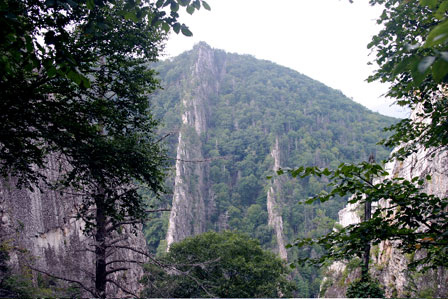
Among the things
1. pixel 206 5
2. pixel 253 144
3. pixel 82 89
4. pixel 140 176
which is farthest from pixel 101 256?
pixel 253 144

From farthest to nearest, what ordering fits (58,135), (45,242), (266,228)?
(266,228) < (45,242) < (58,135)

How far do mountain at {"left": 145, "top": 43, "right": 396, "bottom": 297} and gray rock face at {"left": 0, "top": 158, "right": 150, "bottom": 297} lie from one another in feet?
112

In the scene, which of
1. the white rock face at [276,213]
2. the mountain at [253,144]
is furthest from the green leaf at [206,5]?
the white rock face at [276,213]

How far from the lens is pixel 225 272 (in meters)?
13.6

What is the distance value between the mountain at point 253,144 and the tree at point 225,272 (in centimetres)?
2787

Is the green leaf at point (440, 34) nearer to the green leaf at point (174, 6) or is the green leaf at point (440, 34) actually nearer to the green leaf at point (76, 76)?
the green leaf at point (76, 76)

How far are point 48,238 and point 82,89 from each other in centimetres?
876

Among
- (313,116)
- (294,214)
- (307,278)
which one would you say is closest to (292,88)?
(313,116)

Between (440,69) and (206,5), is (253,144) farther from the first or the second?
(440,69)

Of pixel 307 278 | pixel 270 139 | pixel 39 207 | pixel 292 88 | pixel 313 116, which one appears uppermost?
pixel 292 88

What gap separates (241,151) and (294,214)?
23.1m

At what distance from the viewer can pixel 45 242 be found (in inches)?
388

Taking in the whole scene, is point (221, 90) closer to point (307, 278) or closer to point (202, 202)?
point (202, 202)

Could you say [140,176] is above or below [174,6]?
below
